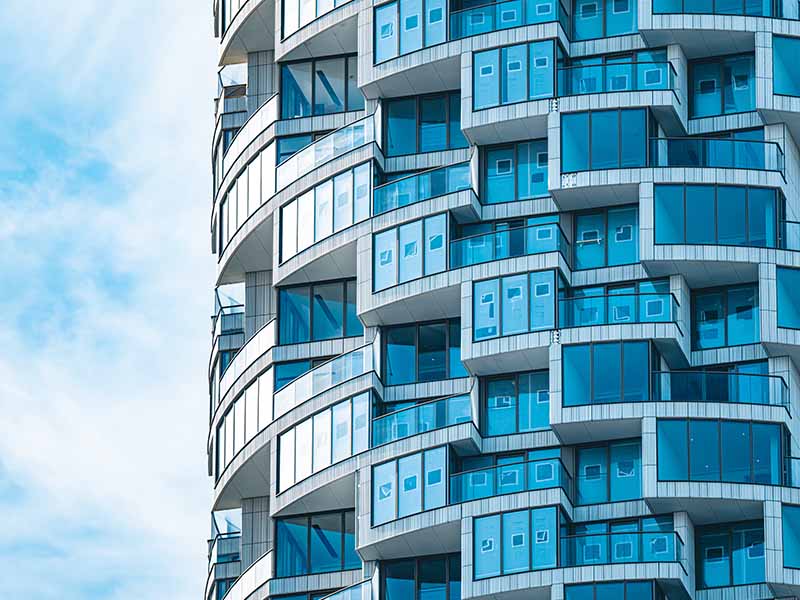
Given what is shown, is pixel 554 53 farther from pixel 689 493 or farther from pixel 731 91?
pixel 689 493

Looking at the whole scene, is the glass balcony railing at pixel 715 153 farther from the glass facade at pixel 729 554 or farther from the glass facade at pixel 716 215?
the glass facade at pixel 729 554

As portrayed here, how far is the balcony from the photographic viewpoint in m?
102

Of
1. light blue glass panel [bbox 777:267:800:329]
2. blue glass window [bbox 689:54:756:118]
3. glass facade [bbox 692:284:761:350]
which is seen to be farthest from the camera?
blue glass window [bbox 689:54:756:118]

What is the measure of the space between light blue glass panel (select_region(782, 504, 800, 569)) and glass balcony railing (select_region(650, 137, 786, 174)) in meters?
11.6

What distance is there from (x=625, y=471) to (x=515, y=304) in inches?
249

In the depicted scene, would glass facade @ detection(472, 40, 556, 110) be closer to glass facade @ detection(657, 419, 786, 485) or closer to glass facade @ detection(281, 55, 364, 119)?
glass facade @ detection(281, 55, 364, 119)

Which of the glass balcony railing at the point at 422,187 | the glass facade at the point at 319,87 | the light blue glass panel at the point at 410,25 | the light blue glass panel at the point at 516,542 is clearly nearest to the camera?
the light blue glass panel at the point at 516,542

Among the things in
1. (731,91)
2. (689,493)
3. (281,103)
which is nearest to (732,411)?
(689,493)

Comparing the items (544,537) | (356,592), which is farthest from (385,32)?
(544,537)

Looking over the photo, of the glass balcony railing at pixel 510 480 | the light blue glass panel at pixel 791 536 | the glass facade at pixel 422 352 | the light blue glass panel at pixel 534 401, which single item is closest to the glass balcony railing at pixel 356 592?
the glass balcony railing at pixel 510 480

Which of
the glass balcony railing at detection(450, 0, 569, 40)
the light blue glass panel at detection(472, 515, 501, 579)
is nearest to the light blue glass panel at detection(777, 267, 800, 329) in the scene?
the light blue glass panel at detection(472, 515, 501, 579)

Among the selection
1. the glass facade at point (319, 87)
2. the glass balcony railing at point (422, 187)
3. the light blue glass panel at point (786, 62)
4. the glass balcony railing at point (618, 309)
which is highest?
the glass facade at point (319, 87)

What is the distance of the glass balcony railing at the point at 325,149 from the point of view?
10769cm

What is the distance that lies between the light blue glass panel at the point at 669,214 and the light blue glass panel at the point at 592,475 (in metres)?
6.88
